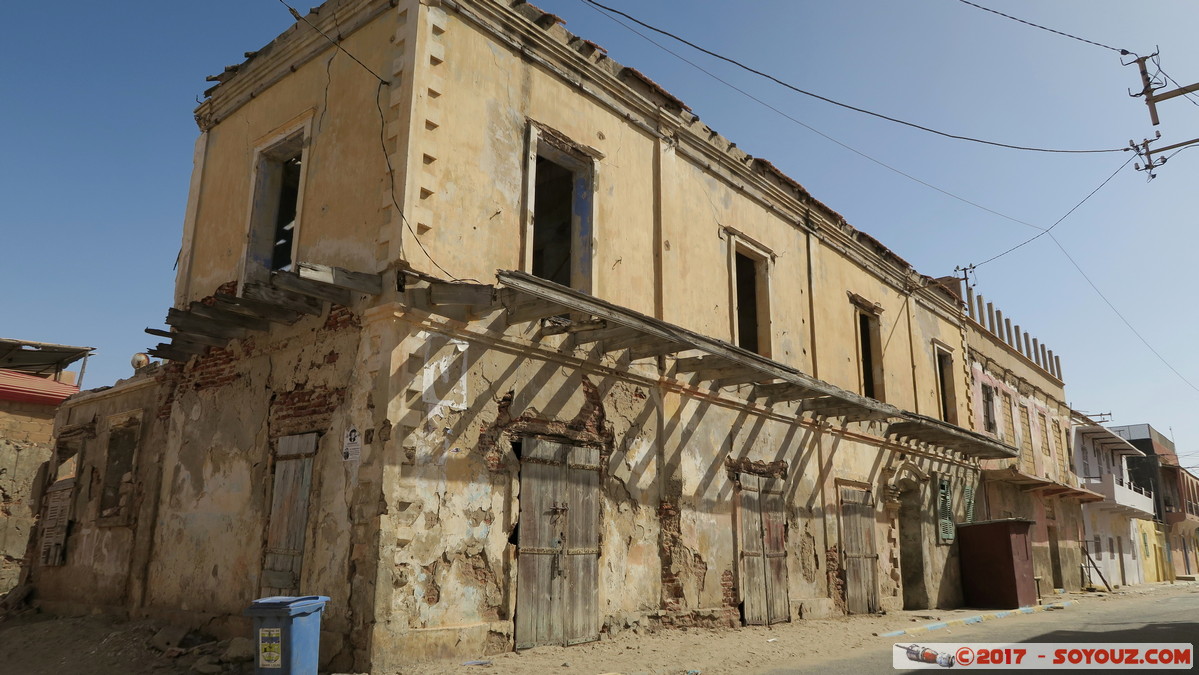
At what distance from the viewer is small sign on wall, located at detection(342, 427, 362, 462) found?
7616mm

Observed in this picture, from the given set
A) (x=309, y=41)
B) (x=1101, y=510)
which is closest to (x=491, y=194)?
(x=309, y=41)

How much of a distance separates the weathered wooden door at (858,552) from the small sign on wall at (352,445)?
8.95m

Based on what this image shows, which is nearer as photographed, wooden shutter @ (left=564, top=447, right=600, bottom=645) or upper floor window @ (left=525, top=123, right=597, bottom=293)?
wooden shutter @ (left=564, top=447, right=600, bottom=645)

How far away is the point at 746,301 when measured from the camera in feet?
48.6

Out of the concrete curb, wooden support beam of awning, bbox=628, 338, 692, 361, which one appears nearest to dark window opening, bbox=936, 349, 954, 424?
the concrete curb

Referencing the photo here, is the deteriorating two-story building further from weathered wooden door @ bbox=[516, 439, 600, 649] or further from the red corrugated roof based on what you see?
the red corrugated roof

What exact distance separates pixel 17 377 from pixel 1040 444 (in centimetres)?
2799

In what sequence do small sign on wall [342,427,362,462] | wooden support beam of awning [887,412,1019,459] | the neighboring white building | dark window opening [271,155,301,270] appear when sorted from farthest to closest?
the neighboring white building, wooden support beam of awning [887,412,1019,459], dark window opening [271,155,301,270], small sign on wall [342,427,362,462]

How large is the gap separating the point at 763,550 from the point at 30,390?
15.4 metres

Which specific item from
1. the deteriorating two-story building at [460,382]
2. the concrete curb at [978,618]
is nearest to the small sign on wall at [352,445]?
the deteriorating two-story building at [460,382]

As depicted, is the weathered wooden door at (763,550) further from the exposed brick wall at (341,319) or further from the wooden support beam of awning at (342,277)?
the wooden support beam of awning at (342,277)

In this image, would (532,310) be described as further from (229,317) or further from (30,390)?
(30,390)

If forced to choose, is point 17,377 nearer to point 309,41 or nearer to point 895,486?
point 309,41

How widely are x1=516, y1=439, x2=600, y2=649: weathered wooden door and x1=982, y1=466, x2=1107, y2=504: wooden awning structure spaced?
47.3ft
